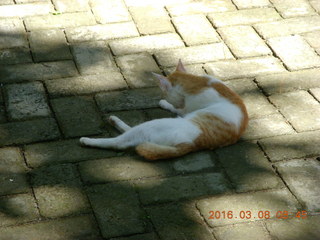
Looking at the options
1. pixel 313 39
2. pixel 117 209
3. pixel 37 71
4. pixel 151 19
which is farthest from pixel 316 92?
pixel 37 71

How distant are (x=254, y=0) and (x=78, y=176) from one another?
2997 mm

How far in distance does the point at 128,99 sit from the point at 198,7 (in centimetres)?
163

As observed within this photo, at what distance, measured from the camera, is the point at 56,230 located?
134 inches

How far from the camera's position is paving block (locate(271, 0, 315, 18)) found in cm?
582

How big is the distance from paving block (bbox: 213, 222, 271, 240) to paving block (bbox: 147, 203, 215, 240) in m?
0.06

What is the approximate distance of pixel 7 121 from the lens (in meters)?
4.31

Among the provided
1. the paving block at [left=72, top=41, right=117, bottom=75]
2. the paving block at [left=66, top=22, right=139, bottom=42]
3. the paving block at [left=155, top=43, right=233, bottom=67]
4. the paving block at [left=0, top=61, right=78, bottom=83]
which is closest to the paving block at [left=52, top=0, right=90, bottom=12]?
the paving block at [left=66, top=22, right=139, bottom=42]

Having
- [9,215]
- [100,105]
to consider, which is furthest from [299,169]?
→ [9,215]

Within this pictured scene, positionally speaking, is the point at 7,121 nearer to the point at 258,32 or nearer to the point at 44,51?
the point at 44,51

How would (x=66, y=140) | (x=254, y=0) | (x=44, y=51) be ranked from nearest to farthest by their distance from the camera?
(x=66, y=140)
(x=44, y=51)
(x=254, y=0)

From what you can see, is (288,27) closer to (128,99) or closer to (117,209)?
(128,99)

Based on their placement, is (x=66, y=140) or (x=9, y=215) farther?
(x=66, y=140)

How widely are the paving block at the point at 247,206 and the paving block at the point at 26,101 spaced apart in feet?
4.64
